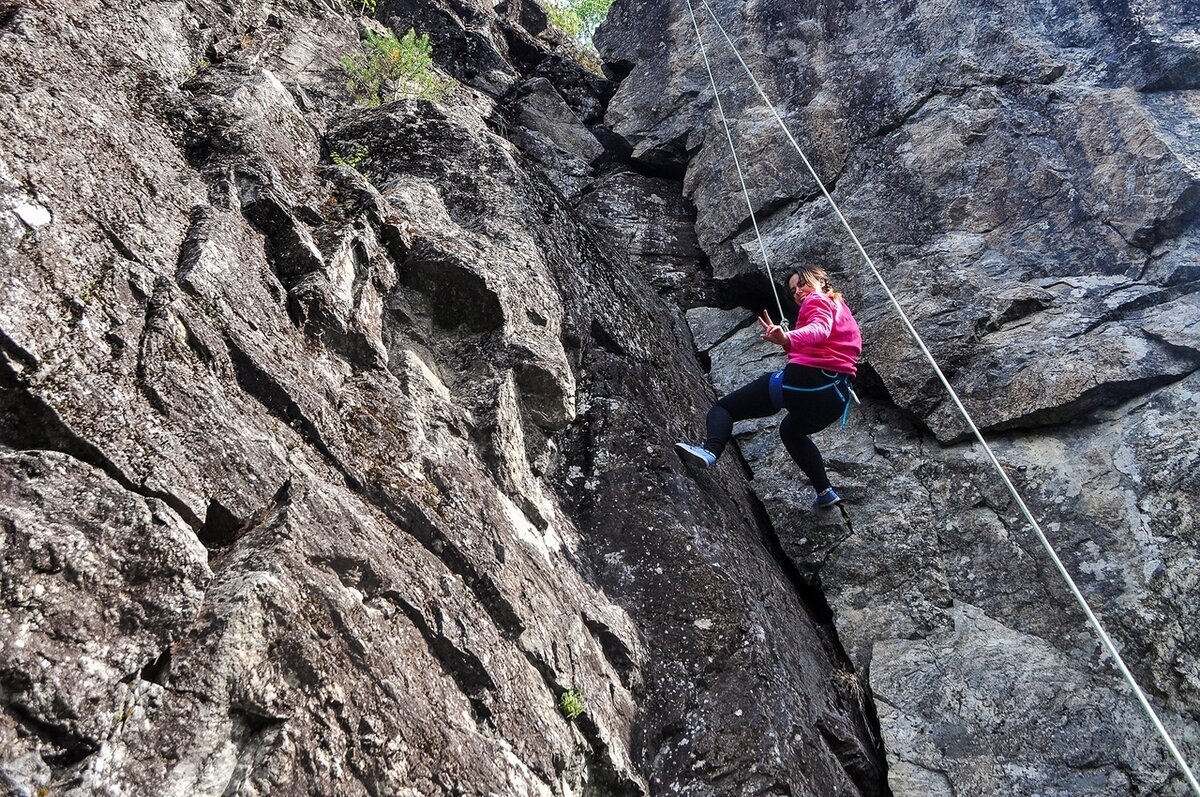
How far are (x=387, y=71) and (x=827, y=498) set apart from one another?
23.4 ft

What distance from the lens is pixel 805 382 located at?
669 centimetres

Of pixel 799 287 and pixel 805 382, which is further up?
pixel 799 287

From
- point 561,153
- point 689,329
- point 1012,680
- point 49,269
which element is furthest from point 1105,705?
point 561,153

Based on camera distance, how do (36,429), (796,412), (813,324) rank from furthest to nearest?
(796,412) → (813,324) → (36,429)

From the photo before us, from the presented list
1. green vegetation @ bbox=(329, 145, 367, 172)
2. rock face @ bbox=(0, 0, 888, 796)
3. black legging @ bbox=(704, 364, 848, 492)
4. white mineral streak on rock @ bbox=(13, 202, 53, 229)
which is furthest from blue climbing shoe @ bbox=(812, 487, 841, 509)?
white mineral streak on rock @ bbox=(13, 202, 53, 229)

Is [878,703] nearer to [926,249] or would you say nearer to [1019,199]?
[926,249]

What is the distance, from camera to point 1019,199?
336 inches

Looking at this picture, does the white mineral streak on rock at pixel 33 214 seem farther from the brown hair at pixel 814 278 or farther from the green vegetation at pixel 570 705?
the brown hair at pixel 814 278

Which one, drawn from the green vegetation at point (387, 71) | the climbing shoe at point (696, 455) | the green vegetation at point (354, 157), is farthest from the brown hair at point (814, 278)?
the green vegetation at point (387, 71)

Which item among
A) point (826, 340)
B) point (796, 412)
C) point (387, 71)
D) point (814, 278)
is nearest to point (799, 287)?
point (814, 278)

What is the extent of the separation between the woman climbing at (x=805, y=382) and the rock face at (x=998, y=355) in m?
1.00

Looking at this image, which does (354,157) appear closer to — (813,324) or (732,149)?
(813,324)

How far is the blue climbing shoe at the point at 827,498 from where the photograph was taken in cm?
723

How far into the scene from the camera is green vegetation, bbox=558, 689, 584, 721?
15.5 ft
